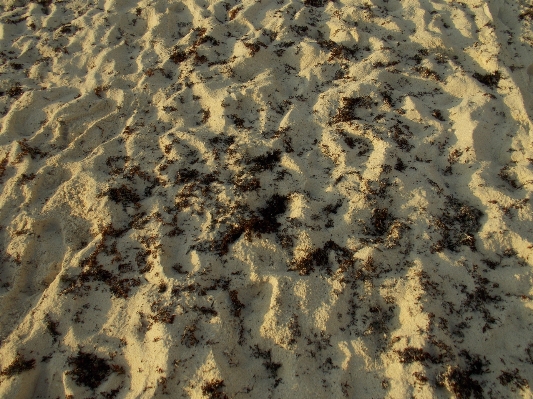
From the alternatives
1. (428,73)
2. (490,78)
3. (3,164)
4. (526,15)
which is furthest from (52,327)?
(526,15)

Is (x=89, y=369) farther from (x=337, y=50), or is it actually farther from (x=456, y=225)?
(x=337, y=50)

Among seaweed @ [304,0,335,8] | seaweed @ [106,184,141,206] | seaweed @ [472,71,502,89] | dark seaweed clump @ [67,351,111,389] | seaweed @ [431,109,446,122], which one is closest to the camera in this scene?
dark seaweed clump @ [67,351,111,389]

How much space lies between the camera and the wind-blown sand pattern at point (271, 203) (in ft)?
5.49

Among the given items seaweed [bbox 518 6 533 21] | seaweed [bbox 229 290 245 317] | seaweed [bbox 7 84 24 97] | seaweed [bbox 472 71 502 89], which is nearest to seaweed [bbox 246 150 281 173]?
seaweed [bbox 229 290 245 317]

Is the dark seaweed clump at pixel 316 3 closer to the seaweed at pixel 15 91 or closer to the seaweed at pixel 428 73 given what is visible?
the seaweed at pixel 428 73

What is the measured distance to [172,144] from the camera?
2.49 metres

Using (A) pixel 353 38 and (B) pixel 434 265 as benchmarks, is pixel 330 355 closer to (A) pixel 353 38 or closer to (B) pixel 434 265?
(B) pixel 434 265

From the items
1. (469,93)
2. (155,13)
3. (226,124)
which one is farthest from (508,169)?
(155,13)

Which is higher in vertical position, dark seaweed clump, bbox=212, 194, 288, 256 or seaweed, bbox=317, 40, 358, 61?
seaweed, bbox=317, 40, 358, 61

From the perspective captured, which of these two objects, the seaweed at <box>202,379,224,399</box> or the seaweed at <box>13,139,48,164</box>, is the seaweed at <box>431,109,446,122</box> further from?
the seaweed at <box>13,139,48,164</box>

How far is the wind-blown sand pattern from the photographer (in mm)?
1675

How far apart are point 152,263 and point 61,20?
291 centimetres

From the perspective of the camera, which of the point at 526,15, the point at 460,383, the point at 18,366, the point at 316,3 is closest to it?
the point at 460,383

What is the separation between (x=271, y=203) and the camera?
2.19 m
